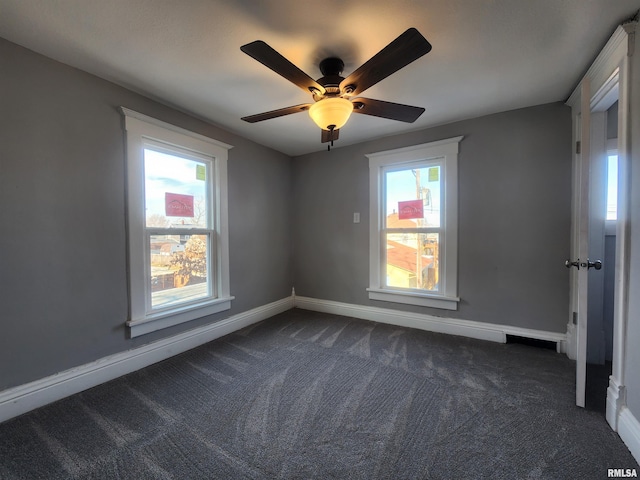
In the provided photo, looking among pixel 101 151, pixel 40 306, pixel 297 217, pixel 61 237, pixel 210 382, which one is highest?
pixel 101 151

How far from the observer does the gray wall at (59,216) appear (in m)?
1.62

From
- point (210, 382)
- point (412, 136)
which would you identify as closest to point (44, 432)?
point (210, 382)

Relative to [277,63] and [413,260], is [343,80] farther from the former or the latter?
[413,260]

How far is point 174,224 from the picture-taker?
8.29 ft

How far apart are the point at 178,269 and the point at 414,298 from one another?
102 inches

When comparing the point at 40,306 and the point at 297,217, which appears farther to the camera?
the point at 297,217

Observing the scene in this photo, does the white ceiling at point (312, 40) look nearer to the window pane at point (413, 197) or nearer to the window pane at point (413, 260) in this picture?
the window pane at point (413, 197)

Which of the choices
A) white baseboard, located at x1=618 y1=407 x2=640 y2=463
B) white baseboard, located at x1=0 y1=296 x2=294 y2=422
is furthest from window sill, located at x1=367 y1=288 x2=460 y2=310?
white baseboard, located at x1=0 y1=296 x2=294 y2=422

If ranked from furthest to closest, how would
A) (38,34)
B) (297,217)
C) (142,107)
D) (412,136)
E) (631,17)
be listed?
(297,217), (412,136), (142,107), (38,34), (631,17)

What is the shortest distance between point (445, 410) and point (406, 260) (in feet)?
5.80

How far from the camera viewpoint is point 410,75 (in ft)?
6.45

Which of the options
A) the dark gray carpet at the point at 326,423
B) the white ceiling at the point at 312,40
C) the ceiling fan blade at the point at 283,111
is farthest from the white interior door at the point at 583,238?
the ceiling fan blade at the point at 283,111

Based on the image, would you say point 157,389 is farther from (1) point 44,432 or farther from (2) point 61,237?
(2) point 61,237

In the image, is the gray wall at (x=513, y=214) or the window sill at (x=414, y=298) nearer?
the gray wall at (x=513, y=214)
